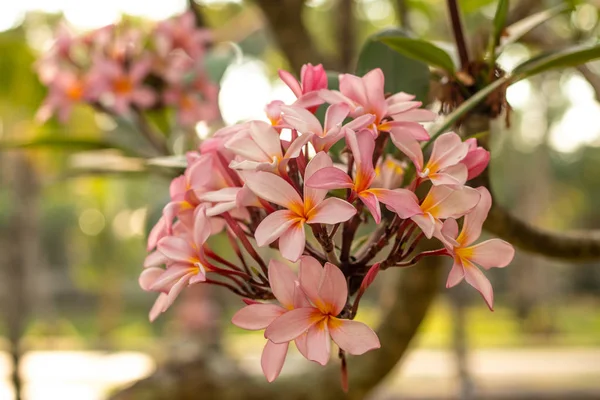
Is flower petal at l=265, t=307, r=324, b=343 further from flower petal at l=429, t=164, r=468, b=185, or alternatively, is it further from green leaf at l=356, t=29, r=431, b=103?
green leaf at l=356, t=29, r=431, b=103

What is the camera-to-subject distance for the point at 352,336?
0.29 metres

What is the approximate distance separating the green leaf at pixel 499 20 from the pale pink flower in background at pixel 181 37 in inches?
21.4

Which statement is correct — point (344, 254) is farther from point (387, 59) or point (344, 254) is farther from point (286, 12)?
point (286, 12)

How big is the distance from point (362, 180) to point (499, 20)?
9.9 inches

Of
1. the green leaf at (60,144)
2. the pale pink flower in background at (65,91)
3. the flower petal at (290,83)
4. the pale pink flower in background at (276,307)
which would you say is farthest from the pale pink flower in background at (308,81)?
the pale pink flower in background at (65,91)

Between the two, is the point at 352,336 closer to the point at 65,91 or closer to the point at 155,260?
the point at 155,260

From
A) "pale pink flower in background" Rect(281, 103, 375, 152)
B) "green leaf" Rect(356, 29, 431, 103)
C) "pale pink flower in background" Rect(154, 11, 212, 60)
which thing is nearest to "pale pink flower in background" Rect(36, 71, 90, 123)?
"pale pink flower in background" Rect(154, 11, 212, 60)

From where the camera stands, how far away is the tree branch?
1033 millimetres

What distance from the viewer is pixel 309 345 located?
0.30 metres

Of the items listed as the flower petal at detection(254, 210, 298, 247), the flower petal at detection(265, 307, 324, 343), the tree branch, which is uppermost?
the tree branch

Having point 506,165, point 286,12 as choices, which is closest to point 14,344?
point 286,12

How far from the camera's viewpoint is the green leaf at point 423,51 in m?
0.43

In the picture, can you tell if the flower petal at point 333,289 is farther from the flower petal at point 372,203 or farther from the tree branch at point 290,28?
the tree branch at point 290,28

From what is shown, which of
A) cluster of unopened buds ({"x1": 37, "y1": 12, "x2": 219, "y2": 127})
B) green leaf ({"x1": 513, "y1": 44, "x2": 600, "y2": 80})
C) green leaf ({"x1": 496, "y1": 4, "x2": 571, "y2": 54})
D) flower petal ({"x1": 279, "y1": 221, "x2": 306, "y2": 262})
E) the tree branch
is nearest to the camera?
flower petal ({"x1": 279, "y1": 221, "x2": 306, "y2": 262})
